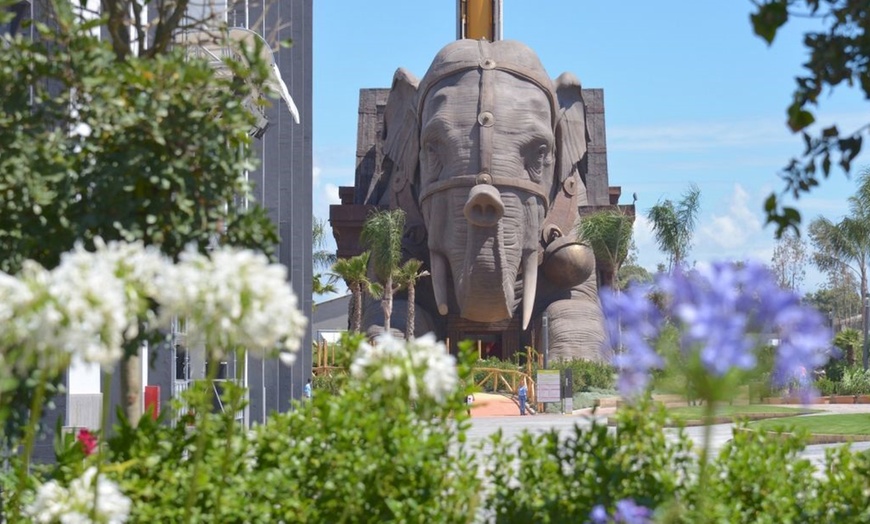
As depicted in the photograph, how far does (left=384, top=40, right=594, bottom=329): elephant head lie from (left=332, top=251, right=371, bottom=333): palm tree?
3.98 m

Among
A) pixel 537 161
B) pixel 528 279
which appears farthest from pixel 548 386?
pixel 537 161

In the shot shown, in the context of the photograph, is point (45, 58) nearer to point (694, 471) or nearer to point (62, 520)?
point (62, 520)

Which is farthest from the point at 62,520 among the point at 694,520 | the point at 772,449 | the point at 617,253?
the point at 617,253

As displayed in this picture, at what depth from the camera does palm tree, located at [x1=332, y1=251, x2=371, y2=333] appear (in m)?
44.4

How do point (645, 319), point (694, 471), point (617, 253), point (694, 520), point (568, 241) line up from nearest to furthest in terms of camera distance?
point (645, 319) < point (694, 520) < point (694, 471) < point (568, 241) < point (617, 253)

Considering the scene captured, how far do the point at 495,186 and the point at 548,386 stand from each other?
5.66m

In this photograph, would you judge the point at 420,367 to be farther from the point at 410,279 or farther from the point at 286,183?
the point at 410,279

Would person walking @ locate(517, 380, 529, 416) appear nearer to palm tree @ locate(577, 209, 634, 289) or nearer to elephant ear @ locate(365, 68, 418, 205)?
elephant ear @ locate(365, 68, 418, 205)

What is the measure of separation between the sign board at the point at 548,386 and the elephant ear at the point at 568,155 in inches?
414

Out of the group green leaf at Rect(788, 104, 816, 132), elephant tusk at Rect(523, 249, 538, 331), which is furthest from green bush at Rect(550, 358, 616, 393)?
green leaf at Rect(788, 104, 816, 132)

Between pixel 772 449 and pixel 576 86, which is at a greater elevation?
pixel 576 86

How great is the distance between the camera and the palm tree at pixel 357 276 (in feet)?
146

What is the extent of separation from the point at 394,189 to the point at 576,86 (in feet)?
21.1

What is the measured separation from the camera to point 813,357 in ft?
15.8
